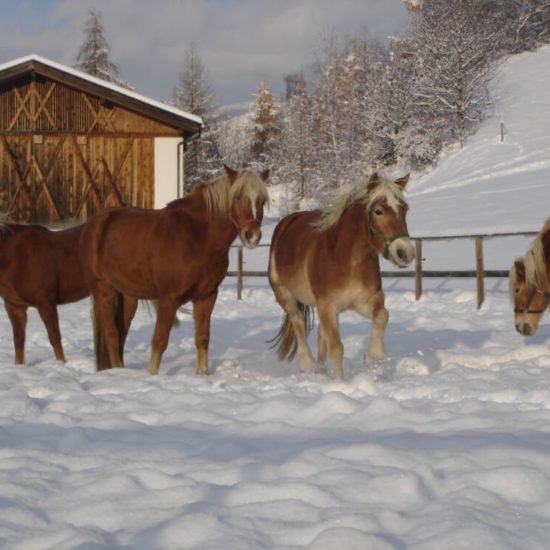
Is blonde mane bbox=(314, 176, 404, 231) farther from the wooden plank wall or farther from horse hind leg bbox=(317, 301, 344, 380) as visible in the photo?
the wooden plank wall

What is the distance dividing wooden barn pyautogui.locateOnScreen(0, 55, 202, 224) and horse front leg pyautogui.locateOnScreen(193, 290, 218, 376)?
11.3 m

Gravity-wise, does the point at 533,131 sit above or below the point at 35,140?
above

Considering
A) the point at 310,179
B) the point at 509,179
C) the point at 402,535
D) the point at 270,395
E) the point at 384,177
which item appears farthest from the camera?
the point at 310,179

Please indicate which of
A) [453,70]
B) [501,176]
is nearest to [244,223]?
[501,176]

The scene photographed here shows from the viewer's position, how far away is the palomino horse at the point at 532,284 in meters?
6.47

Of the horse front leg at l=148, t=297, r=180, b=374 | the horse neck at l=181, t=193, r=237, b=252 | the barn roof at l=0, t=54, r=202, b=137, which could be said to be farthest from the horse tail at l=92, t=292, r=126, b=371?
the barn roof at l=0, t=54, r=202, b=137

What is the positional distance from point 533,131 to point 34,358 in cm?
3334

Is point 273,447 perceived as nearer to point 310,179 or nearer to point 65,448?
point 65,448

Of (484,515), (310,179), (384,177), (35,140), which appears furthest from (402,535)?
(310,179)

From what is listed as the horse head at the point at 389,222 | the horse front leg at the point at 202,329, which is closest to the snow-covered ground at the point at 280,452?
the horse front leg at the point at 202,329

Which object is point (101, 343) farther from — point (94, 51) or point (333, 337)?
point (94, 51)

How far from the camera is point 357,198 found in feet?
20.2

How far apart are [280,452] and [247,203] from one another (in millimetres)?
2968

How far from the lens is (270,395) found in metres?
5.16
